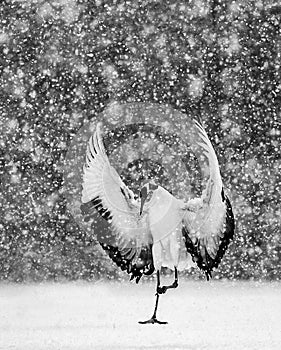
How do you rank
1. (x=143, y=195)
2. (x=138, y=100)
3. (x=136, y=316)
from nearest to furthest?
(x=143, y=195)
(x=136, y=316)
(x=138, y=100)

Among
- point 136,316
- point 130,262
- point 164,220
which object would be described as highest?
point 164,220

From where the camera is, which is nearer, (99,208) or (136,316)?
(99,208)

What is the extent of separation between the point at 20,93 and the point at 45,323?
97 centimetres

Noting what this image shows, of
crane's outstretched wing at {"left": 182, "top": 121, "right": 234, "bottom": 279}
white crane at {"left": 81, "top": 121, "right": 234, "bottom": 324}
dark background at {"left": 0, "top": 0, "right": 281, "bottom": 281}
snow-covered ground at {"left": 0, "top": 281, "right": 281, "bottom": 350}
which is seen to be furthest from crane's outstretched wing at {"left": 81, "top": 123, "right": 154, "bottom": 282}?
dark background at {"left": 0, "top": 0, "right": 281, "bottom": 281}

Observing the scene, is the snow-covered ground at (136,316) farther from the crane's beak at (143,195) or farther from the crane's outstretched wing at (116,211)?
the crane's beak at (143,195)

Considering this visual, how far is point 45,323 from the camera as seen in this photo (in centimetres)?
204

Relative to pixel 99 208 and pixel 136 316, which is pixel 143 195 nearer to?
pixel 99 208

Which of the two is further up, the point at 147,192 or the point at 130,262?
the point at 147,192

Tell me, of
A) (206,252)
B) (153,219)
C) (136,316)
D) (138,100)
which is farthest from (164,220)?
(138,100)

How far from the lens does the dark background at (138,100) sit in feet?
8.73

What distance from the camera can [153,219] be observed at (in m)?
1.73

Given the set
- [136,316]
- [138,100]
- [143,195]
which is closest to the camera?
[143,195]

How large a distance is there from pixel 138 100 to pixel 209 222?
3.36 feet

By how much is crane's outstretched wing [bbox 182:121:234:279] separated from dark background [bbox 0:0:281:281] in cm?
89
